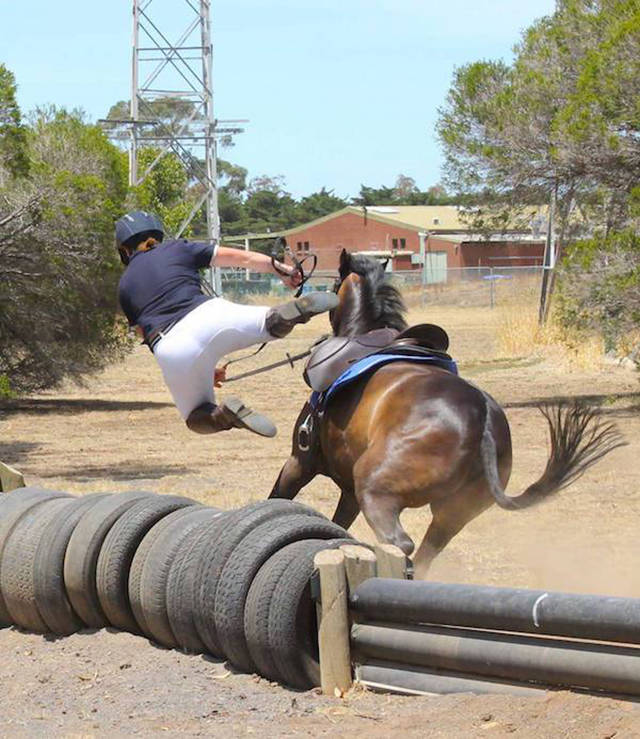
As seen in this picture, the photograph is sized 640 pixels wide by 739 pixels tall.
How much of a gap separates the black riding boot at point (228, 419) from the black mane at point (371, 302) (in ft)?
3.20

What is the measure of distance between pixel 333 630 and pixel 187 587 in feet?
3.00

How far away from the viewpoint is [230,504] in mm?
11586

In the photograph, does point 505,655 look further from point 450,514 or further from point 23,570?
point 23,570

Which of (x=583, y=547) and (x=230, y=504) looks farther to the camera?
(x=230, y=504)

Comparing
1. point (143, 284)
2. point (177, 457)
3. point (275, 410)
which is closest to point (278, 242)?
point (143, 284)

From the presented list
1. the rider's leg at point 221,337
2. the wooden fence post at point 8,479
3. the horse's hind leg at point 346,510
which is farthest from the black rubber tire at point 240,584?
the wooden fence post at point 8,479

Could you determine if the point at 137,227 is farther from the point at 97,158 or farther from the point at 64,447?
the point at 97,158

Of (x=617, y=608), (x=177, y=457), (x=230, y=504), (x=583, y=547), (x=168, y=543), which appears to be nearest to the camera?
(x=617, y=608)

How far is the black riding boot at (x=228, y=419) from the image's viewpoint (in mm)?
7750

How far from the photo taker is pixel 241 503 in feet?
38.1

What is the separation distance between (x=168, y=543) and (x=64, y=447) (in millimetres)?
11192

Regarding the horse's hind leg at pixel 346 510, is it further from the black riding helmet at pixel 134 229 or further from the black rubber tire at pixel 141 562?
the black riding helmet at pixel 134 229

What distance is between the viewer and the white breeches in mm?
7586

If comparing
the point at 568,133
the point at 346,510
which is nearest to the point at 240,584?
the point at 346,510
